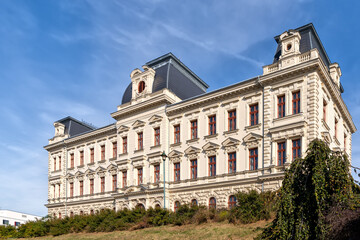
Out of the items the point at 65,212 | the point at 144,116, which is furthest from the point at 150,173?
the point at 65,212

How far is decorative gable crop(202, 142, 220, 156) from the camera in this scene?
3334cm

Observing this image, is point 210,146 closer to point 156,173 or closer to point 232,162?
point 232,162

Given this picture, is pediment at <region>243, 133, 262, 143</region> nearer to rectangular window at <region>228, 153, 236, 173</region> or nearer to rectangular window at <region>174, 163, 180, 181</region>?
rectangular window at <region>228, 153, 236, 173</region>

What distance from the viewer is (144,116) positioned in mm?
39219

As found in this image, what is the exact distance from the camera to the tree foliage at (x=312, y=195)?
40.1 ft

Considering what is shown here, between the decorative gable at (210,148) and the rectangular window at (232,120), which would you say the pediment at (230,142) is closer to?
the decorative gable at (210,148)

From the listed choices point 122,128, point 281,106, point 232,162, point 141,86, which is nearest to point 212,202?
point 232,162

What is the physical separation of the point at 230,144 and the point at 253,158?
2394 mm

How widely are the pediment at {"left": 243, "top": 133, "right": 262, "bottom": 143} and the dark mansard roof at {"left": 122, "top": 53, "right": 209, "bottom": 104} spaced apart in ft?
33.9

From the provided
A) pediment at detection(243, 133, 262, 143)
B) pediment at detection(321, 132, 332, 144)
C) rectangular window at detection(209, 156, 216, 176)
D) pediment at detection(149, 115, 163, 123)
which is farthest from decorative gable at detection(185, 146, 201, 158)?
pediment at detection(321, 132, 332, 144)

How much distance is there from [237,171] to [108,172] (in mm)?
17270

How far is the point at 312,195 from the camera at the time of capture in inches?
497

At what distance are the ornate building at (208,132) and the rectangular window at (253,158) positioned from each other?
81 mm

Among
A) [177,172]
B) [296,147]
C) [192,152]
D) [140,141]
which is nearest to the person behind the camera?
[296,147]
